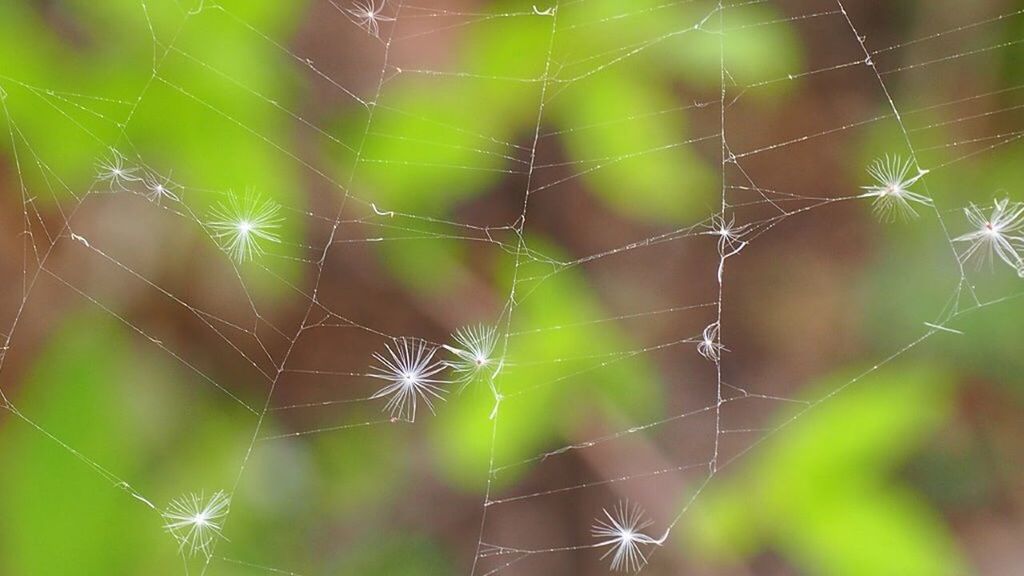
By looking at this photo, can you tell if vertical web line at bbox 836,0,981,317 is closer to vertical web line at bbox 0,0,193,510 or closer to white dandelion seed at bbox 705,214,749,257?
white dandelion seed at bbox 705,214,749,257

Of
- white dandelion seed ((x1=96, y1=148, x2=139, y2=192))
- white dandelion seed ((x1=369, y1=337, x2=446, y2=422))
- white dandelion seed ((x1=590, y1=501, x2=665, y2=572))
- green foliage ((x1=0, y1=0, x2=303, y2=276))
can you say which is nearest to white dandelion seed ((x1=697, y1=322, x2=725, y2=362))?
white dandelion seed ((x1=590, y1=501, x2=665, y2=572))

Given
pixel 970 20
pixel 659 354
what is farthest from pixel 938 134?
pixel 659 354

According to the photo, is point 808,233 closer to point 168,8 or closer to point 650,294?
point 650,294

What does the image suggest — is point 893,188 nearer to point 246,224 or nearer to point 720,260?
point 720,260

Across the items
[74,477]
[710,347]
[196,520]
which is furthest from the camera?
[710,347]

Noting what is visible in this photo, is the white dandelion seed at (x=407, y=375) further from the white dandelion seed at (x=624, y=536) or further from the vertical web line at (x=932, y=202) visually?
the vertical web line at (x=932, y=202)

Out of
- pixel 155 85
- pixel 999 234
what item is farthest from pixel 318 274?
pixel 999 234
